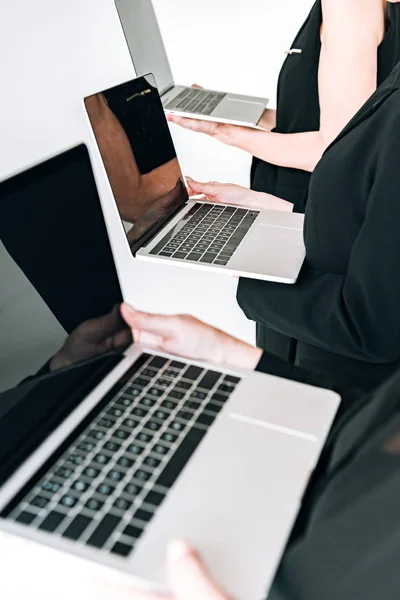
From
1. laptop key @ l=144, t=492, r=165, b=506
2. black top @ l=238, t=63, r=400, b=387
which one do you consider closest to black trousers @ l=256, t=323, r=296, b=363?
black top @ l=238, t=63, r=400, b=387

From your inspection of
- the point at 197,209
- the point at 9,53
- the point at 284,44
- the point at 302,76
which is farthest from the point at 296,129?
the point at 9,53

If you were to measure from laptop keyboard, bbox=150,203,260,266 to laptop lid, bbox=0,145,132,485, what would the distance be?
0.82 feet

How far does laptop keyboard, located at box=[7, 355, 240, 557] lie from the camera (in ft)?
1.62

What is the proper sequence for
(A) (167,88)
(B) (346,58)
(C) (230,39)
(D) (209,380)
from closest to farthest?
(D) (209,380), (B) (346,58), (A) (167,88), (C) (230,39)

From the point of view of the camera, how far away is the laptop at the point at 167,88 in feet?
4.17

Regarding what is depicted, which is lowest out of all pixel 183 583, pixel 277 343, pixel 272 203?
pixel 277 343

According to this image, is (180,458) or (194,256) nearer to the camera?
(180,458)

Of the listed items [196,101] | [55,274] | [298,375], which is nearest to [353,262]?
[298,375]

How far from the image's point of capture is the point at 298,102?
1173mm

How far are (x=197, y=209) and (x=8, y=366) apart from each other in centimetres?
66

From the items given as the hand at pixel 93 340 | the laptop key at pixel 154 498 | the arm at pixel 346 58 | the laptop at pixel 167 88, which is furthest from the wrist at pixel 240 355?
the laptop at pixel 167 88

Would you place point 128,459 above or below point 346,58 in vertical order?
below

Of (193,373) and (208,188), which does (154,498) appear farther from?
(208,188)

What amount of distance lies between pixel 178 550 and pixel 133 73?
54.7 inches
